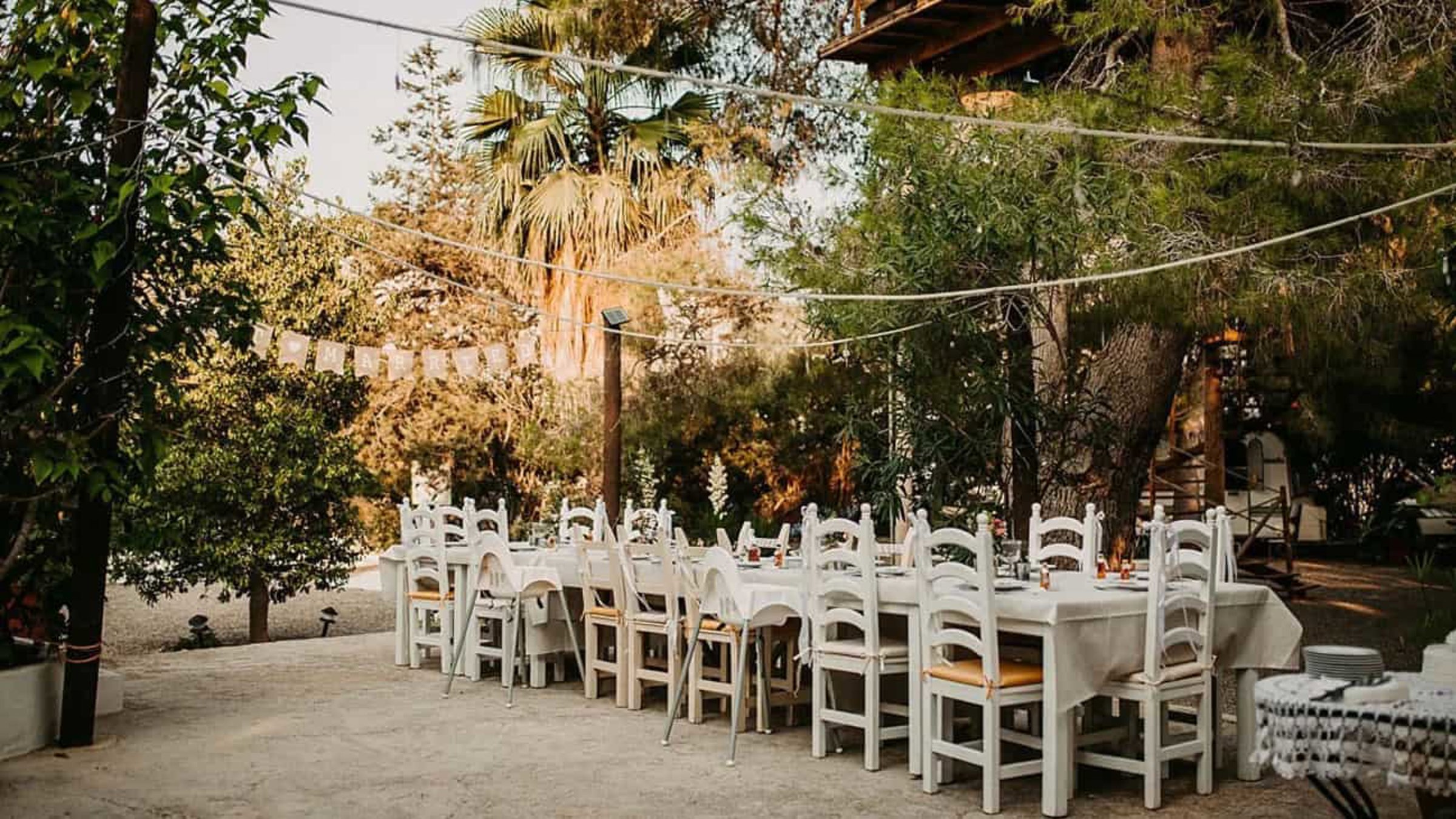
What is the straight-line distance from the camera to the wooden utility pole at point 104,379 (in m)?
6.16

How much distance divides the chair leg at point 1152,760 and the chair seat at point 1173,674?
0.08 m

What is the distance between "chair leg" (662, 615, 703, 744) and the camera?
617 cm

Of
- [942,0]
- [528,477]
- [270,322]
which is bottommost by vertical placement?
[528,477]

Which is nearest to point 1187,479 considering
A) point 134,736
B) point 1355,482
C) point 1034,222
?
point 1355,482

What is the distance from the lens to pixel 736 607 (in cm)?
602

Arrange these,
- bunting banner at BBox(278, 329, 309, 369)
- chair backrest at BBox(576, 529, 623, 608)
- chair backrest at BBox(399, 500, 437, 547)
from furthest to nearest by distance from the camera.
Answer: bunting banner at BBox(278, 329, 309, 369)
chair backrest at BBox(399, 500, 437, 547)
chair backrest at BBox(576, 529, 623, 608)

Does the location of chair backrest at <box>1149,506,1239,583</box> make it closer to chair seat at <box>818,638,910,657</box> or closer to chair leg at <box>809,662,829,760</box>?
chair seat at <box>818,638,910,657</box>

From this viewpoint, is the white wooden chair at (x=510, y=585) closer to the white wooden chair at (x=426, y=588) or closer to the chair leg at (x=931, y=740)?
the white wooden chair at (x=426, y=588)

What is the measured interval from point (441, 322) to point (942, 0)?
8.84 meters

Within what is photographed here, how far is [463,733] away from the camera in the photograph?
21.1 ft

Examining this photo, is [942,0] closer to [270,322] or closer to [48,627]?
[270,322]

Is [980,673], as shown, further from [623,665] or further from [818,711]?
[623,665]

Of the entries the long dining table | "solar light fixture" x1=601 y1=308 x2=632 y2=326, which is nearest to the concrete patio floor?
the long dining table

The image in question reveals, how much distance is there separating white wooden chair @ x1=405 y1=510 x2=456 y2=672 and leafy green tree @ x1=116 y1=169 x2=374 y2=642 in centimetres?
231
